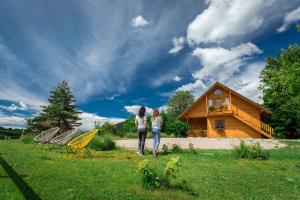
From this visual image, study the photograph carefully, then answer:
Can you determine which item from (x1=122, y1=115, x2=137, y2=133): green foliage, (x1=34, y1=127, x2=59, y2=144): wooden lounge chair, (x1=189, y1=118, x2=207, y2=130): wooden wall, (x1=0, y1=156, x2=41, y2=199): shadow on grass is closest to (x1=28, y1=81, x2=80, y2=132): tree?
(x1=122, y1=115, x2=137, y2=133): green foliage

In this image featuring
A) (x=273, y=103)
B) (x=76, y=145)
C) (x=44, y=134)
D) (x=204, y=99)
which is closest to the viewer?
(x=76, y=145)

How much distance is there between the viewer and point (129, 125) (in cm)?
3450

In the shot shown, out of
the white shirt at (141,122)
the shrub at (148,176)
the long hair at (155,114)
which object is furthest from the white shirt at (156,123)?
the shrub at (148,176)

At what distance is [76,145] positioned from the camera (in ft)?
30.6

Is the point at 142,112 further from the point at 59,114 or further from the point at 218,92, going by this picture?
the point at 59,114

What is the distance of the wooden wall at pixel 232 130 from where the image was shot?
2956 centimetres

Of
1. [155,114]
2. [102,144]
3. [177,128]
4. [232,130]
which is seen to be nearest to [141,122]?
[155,114]

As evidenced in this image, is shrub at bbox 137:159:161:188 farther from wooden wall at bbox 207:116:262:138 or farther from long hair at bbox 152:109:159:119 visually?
wooden wall at bbox 207:116:262:138

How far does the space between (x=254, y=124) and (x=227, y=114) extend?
305cm

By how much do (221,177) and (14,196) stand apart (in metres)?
4.23

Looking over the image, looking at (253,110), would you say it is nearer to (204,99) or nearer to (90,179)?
(204,99)

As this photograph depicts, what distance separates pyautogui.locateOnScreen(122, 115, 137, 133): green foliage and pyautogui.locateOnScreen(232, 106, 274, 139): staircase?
12406mm

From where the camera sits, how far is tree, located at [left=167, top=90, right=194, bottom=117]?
67625mm

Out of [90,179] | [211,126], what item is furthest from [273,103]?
[90,179]
